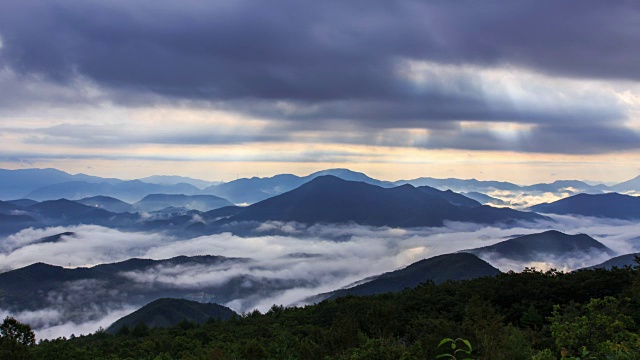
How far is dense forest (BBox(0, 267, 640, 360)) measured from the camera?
52.5ft

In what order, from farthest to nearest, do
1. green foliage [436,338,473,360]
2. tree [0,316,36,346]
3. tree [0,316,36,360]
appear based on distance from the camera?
tree [0,316,36,346], tree [0,316,36,360], green foliage [436,338,473,360]

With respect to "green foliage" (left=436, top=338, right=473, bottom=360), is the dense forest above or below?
below

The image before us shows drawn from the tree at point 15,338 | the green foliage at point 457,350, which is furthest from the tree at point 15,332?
the green foliage at point 457,350

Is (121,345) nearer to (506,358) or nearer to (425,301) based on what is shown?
(425,301)

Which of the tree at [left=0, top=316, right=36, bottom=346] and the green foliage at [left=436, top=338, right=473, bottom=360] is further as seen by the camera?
the tree at [left=0, top=316, right=36, bottom=346]

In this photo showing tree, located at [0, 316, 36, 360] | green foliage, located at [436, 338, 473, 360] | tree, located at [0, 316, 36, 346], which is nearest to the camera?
green foliage, located at [436, 338, 473, 360]

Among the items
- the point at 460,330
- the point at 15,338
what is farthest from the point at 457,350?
the point at 15,338

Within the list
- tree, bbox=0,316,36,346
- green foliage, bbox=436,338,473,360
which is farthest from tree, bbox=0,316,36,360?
green foliage, bbox=436,338,473,360

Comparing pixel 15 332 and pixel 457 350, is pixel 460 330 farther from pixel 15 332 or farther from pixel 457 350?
pixel 15 332

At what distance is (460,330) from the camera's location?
24.3 metres

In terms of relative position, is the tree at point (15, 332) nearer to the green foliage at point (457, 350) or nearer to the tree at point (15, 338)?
the tree at point (15, 338)

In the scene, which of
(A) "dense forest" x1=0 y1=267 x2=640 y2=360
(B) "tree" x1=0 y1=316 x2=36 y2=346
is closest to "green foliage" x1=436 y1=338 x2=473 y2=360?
(A) "dense forest" x1=0 y1=267 x2=640 y2=360

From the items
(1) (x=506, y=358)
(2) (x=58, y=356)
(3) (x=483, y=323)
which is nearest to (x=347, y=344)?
(3) (x=483, y=323)

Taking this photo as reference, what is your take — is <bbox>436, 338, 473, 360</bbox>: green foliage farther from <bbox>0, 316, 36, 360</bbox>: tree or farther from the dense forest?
<bbox>0, 316, 36, 360</bbox>: tree
